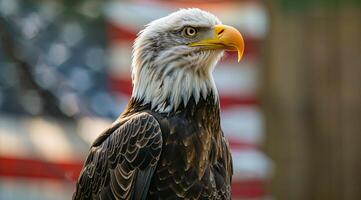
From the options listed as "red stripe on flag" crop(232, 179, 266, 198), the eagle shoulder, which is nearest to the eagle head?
the eagle shoulder

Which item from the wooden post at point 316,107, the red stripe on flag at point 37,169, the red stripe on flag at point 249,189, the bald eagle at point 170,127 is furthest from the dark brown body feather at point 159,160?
the wooden post at point 316,107

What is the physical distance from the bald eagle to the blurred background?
8.33 ft

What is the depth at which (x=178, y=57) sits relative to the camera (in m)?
6.33

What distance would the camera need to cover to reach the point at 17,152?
9.19 metres

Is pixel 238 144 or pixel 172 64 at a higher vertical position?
pixel 238 144

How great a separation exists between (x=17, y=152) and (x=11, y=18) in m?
0.73

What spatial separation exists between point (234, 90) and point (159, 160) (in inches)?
150

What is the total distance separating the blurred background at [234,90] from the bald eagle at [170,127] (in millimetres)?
2540

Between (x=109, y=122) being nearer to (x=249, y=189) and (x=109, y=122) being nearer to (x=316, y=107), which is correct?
(x=249, y=189)

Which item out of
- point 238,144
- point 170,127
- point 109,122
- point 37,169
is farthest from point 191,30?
point 238,144

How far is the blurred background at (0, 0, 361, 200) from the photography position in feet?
29.8

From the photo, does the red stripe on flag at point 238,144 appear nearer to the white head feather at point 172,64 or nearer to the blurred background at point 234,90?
the blurred background at point 234,90

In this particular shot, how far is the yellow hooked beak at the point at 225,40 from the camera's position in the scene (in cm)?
627

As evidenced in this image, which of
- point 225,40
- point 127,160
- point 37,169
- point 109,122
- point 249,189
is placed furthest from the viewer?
point 249,189
